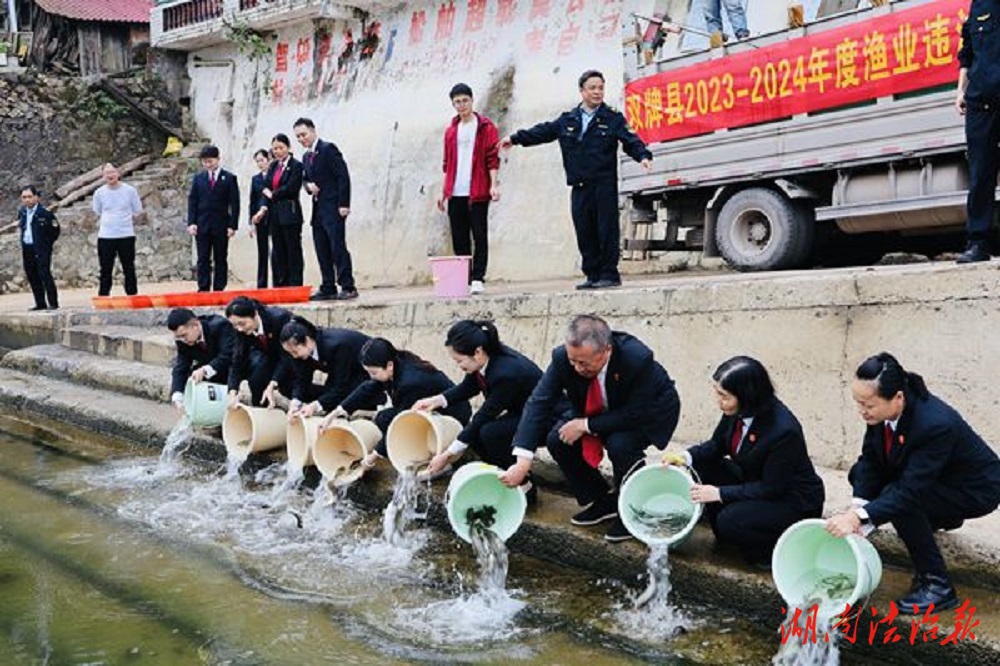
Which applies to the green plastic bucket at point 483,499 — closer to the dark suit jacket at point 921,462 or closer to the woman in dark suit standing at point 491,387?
the woman in dark suit standing at point 491,387

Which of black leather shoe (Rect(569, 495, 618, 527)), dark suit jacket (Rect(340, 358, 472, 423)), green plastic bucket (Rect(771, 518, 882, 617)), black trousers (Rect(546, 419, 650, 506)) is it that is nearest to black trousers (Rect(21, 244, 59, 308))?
dark suit jacket (Rect(340, 358, 472, 423))

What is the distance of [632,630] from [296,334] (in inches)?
119

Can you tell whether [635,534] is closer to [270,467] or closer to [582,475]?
[582,475]

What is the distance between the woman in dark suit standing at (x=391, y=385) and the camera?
18.8ft

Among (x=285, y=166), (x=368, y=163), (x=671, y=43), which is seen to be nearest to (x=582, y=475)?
(x=285, y=166)

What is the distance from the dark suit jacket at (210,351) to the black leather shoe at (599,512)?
132 inches

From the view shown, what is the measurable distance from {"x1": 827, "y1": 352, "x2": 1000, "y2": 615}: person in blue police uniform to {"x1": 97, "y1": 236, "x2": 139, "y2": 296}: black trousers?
982 cm

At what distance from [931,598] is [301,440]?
12.3 ft

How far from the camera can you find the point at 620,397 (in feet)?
15.5

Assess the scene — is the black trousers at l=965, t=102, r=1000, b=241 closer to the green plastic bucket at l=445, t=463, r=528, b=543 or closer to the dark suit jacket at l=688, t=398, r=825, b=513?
the dark suit jacket at l=688, t=398, r=825, b=513

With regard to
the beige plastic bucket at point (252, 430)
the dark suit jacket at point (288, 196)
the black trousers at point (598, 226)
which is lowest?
the beige plastic bucket at point (252, 430)

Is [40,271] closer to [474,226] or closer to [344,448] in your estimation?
[474,226]

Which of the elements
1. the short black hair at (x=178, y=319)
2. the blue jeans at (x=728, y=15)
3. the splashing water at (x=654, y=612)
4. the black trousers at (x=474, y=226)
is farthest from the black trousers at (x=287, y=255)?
the splashing water at (x=654, y=612)

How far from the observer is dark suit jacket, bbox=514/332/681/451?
466cm
